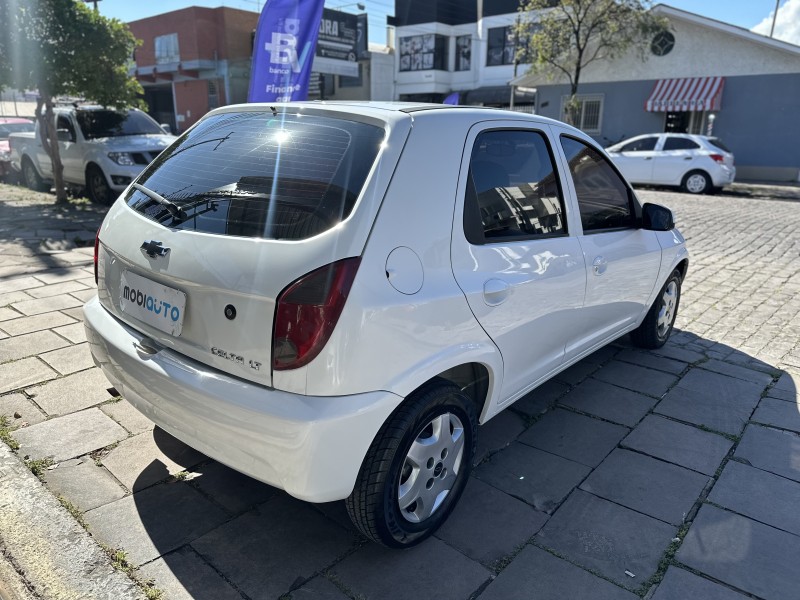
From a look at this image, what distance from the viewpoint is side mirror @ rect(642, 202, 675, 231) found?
12.6 ft

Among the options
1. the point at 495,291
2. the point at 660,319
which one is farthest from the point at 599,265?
the point at 660,319

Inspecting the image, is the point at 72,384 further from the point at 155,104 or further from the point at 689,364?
the point at 155,104

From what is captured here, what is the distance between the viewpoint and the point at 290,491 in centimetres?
211

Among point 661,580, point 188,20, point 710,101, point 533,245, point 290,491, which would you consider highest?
point 188,20

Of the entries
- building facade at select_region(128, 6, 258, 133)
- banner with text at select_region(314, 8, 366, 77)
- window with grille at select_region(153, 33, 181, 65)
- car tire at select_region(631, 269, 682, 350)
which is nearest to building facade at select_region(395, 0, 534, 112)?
banner with text at select_region(314, 8, 366, 77)

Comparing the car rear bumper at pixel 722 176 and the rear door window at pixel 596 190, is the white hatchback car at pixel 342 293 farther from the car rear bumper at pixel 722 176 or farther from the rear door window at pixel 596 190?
the car rear bumper at pixel 722 176

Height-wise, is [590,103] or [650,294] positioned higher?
[590,103]

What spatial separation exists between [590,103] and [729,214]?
12478mm

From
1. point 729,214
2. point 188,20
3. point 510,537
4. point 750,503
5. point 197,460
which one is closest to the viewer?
point 510,537

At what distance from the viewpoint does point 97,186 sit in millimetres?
10430

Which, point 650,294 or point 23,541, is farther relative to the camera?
point 650,294

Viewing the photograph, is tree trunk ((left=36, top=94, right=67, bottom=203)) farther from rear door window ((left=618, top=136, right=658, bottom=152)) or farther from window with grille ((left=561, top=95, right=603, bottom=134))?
window with grille ((left=561, top=95, right=603, bottom=134))

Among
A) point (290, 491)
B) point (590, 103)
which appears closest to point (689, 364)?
point (290, 491)

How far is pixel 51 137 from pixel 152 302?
9605mm
